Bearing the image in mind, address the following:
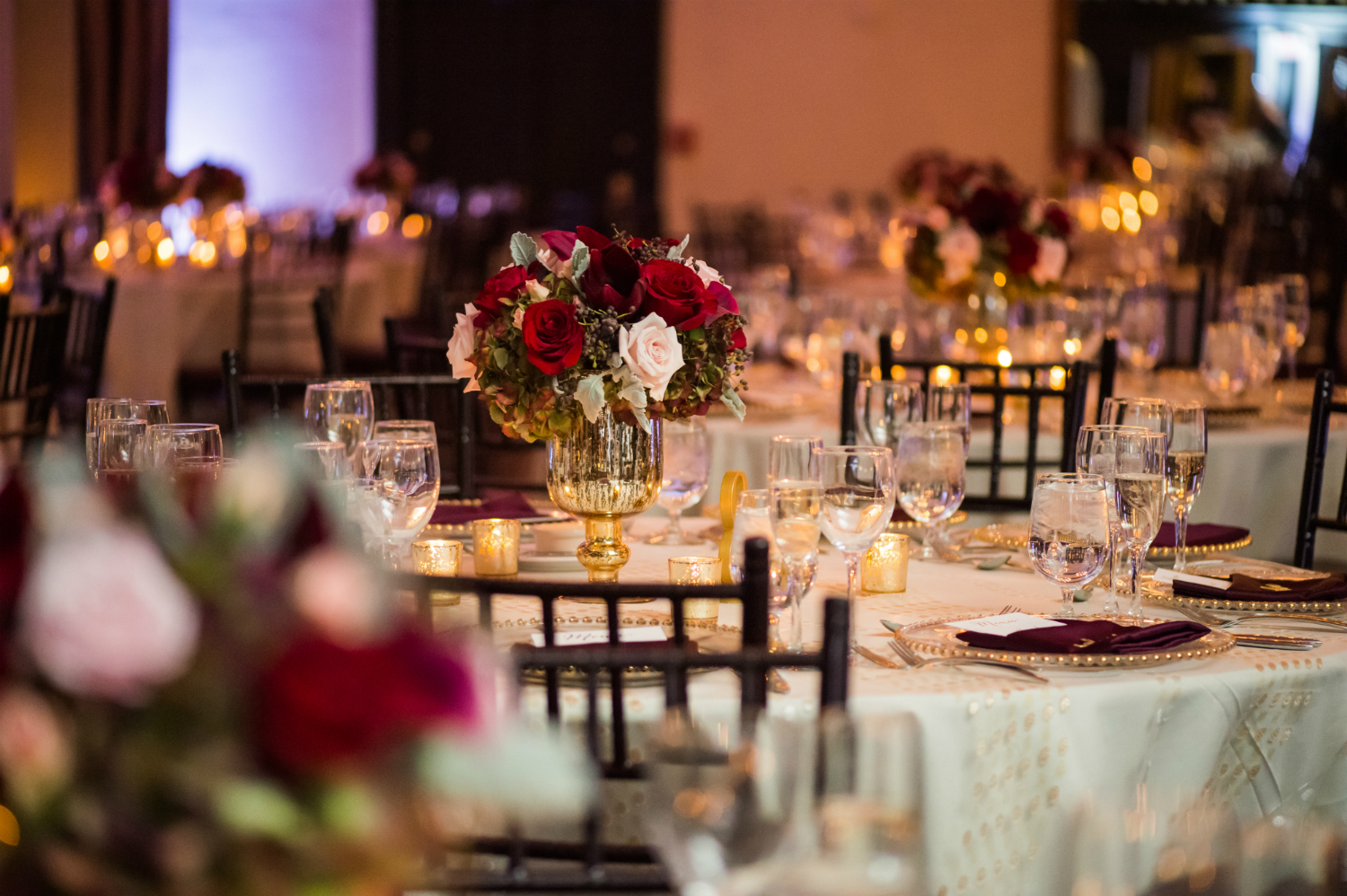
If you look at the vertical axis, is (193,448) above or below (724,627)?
above

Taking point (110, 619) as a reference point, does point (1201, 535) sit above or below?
below

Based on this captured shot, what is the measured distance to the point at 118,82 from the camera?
836 cm

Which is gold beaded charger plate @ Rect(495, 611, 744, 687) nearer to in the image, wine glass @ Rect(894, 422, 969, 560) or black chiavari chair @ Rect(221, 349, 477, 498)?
wine glass @ Rect(894, 422, 969, 560)

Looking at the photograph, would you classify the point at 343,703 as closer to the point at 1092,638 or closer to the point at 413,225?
the point at 1092,638

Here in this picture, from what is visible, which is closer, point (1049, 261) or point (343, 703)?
point (343, 703)

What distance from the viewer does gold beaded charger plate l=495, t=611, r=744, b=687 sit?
1482mm

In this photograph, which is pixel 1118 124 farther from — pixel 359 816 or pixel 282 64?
pixel 359 816

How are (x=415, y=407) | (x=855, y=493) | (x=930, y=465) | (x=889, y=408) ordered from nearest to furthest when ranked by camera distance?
(x=855, y=493) < (x=930, y=465) < (x=889, y=408) < (x=415, y=407)

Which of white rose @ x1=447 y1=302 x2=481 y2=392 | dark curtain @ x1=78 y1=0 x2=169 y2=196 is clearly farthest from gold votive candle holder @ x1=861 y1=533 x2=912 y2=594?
dark curtain @ x1=78 y1=0 x2=169 y2=196

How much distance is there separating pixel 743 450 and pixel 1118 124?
934cm

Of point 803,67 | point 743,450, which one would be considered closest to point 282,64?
point 803,67

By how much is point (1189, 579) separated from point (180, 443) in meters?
1.35

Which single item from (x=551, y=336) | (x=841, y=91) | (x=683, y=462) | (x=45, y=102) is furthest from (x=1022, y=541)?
(x=841, y=91)

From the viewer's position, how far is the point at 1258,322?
3729 mm
